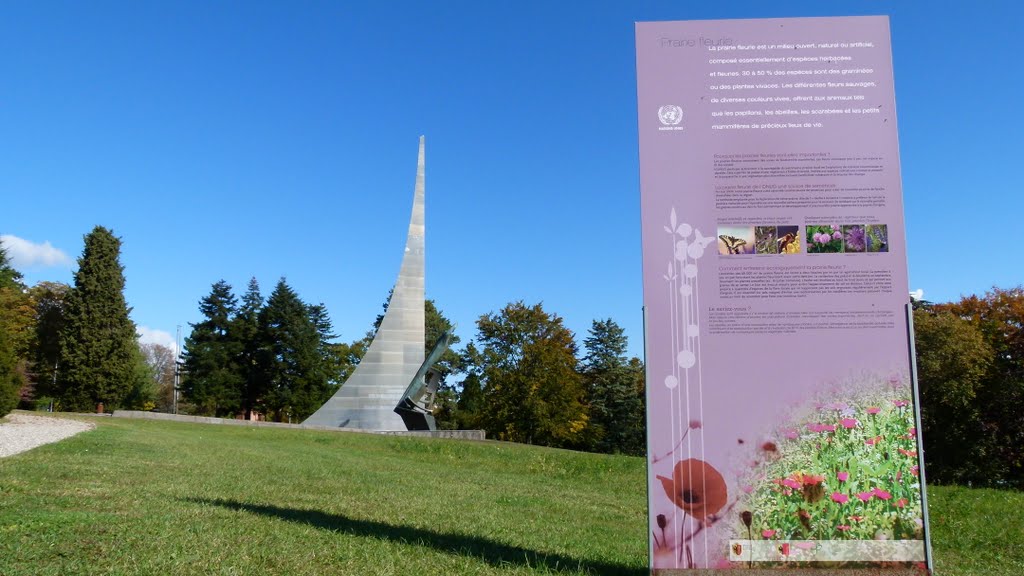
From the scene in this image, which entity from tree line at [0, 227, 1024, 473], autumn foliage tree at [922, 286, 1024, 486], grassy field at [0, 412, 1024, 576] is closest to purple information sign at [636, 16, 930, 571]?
grassy field at [0, 412, 1024, 576]

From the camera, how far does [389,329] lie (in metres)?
32.8

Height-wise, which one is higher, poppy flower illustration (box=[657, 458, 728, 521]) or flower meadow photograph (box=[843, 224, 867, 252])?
flower meadow photograph (box=[843, 224, 867, 252])

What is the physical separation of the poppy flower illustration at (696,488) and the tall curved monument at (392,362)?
2709 cm

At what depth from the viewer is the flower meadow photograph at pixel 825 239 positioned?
4.59 metres

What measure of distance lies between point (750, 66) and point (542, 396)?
41560mm

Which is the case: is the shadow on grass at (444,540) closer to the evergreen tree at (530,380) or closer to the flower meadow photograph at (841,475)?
the flower meadow photograph at (841,475)

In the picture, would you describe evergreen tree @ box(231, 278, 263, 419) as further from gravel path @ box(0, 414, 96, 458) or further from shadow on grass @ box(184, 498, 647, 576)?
shadow on grass @ box(184, 498, 647, 576)

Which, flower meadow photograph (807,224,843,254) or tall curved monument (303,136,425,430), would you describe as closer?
flower meadow photograph (807,224,843,254)

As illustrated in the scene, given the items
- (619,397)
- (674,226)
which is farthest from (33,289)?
(674,226)

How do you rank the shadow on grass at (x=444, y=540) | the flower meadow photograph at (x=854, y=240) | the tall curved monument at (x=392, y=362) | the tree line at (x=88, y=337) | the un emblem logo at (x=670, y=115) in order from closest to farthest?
the flower meadow photograph at (x=854, y=240), the un emblem logo at (x=670, y=115), the shadow on grass at (x=444, y=540), the tall curved monument at (x=392, y=362), the tree line at (x=88, y=337)

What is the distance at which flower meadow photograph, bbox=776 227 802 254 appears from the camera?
4.60 meters

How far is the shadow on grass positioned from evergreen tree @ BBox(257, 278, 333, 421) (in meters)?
48.8

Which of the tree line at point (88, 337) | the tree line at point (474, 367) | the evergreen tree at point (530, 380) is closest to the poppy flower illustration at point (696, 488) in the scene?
the tree line at point (474, 367)

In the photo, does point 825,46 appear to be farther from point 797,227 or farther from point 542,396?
point 542,396
